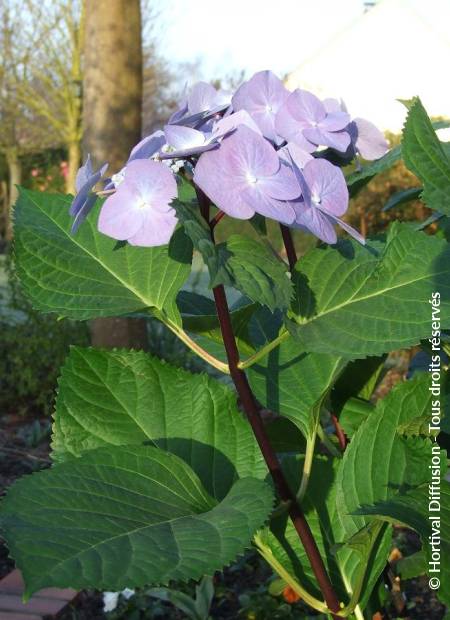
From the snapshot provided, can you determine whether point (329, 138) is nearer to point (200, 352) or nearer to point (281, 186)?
point (281, 186)

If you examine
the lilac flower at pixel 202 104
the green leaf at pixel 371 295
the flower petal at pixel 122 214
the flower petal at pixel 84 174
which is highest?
the lilac flower at pixel 202 104

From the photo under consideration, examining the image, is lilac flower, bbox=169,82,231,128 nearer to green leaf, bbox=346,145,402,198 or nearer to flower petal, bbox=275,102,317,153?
flower petal, bbox=275,102,317,153

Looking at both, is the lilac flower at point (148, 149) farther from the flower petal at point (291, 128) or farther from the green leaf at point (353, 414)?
the green leaf at point (353, 414)

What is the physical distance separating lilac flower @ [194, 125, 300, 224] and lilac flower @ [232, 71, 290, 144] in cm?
8

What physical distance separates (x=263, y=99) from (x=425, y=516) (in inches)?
18.8

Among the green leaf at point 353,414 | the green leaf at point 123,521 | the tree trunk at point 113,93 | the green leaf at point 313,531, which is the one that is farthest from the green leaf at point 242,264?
the tree trunk at point 113,93

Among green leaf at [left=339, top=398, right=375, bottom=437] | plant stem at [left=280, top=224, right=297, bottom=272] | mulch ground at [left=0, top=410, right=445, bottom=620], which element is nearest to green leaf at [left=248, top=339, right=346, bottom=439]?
plant stem at [left=280, top=224, right=297, bottom=272]

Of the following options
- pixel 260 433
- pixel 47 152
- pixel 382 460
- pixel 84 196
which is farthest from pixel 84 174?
pixel 47 152

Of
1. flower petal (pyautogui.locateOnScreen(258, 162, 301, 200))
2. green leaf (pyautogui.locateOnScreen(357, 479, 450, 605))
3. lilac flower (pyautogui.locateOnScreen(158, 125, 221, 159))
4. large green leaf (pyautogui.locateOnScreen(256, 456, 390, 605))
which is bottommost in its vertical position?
large green leaf (pyautogui.locateOnScreen(256, 456, 390, 605))

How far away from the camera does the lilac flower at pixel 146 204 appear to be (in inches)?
31.4

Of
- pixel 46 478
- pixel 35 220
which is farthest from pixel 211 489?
pixel 35 220

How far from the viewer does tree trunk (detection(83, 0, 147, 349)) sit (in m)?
4.56

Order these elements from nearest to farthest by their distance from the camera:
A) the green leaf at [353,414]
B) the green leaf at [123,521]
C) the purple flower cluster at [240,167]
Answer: the green leaf at [123,521] < the purple flower cluster at [240,167] < the green leaf at [353,414]

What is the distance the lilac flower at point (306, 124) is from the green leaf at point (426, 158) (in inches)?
3.0
